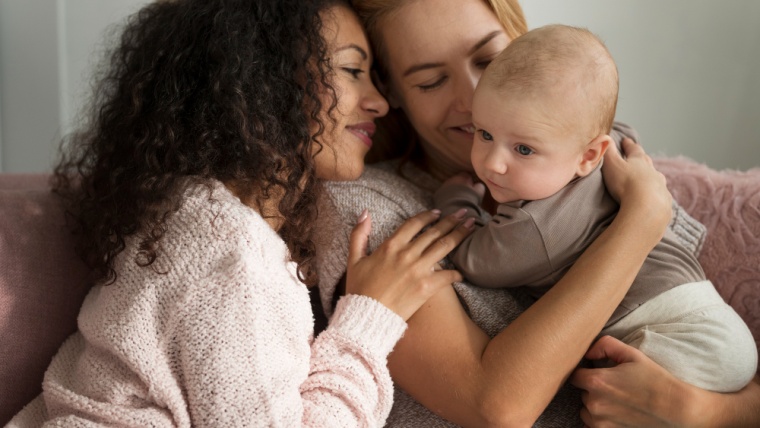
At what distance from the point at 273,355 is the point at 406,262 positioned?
0.35m

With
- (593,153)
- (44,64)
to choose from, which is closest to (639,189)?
(593,153)

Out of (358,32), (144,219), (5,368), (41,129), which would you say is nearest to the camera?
(144,219)

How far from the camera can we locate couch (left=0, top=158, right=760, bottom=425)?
1527 millimetres

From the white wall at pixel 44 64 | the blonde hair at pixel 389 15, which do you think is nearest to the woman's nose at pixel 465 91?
the blonde hair at pixel 389 15

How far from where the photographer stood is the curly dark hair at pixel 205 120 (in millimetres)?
1429

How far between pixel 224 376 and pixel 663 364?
817 mm

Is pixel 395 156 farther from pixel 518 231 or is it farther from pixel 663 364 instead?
pixel 663 364

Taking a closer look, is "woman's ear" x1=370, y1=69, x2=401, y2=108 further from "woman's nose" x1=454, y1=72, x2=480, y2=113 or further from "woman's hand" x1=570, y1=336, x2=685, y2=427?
"woman's hand" x1=570, y1=336, x2=685, y2=427

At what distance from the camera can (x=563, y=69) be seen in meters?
1.38

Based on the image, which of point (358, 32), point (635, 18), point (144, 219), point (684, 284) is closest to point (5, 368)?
point (144, 219)

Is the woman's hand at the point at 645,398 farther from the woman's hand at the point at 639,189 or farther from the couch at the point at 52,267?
the couch at the point at 52,267

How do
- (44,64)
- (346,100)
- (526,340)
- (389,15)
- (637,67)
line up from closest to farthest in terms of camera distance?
1. (526,340)
2. (346,100)
3. (389,15)
4. (44,64)
5. (637,67)

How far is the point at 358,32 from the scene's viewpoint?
1733mm

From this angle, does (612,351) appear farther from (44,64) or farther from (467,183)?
(44,64)
